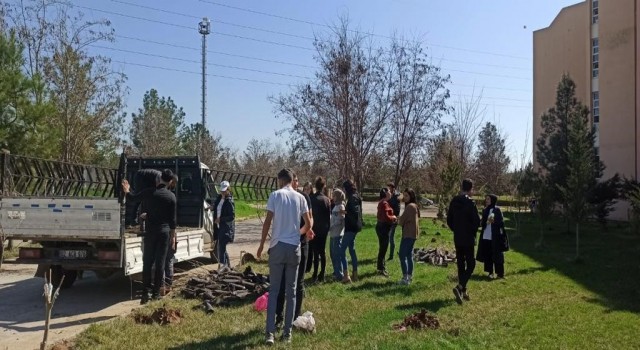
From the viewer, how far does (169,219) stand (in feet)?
28.6

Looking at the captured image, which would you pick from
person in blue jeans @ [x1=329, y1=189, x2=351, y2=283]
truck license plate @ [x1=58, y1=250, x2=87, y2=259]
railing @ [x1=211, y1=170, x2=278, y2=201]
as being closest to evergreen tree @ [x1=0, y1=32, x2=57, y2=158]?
railing @ [x1=211, y1=170, x2=278, y2=201]

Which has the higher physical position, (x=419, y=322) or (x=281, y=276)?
(x=281, y=276)

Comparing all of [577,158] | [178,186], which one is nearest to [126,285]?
[178,186]

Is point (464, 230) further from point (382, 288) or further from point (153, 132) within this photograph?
point (153, 132)

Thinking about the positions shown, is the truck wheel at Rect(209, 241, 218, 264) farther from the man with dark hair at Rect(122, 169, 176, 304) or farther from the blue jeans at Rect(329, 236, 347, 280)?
the man with dark hair at Rect(122, 169, 176, 304)

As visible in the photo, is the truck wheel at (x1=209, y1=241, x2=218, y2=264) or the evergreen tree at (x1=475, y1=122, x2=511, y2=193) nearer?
the truck wheel at (x1=209, y1=241, x2=218, y2=264)

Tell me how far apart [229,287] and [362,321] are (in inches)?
106

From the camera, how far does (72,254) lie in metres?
9.22

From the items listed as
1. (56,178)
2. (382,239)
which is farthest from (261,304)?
(56,178)

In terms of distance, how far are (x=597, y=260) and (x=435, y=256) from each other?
478 centimetres

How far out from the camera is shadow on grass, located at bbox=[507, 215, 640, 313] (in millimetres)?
10250

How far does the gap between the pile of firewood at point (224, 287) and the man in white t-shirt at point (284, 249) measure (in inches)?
83.8

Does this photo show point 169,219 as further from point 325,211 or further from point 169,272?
point 325,211

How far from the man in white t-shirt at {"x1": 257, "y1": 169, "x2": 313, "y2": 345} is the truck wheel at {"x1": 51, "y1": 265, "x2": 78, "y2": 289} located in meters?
4.89
